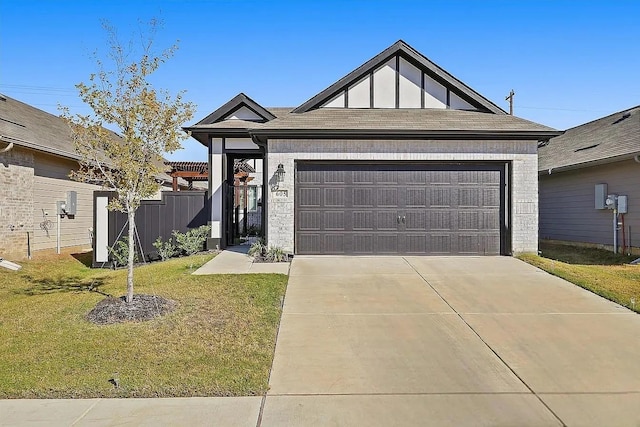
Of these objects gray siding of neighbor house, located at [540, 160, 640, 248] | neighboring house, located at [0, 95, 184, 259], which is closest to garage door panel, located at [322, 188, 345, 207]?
neighboring house, located at [0, 95, 184, 259]

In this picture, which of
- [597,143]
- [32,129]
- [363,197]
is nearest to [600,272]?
[363,197]

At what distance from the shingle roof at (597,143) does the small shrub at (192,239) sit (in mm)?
11420

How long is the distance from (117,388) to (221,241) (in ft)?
29.6

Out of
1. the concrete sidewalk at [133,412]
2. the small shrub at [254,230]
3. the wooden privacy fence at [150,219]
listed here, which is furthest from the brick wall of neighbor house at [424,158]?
the concrete sidewalk at [133,412]

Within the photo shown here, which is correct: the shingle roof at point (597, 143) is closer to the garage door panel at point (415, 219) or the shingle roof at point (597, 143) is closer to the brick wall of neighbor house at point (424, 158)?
the brick wall of neighbor house at point (424, 158)

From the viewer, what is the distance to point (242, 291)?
25.3ft

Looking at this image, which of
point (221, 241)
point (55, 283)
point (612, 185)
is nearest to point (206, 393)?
point (55, 283)

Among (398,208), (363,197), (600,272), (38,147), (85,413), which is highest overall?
(38,147)

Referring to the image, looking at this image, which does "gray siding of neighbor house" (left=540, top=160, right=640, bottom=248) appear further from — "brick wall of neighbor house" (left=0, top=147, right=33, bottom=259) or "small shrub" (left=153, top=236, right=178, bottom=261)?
"brick wall of neighbor house" (left=0, top=147, right=33, bottom=259)

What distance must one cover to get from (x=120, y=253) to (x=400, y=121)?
821 centimetres

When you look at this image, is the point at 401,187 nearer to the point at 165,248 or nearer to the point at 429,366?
the point at 165,248

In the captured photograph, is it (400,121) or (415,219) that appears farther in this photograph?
(400,121)

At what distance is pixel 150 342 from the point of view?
213 inches

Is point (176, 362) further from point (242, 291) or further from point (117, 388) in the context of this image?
point (242, 291)
